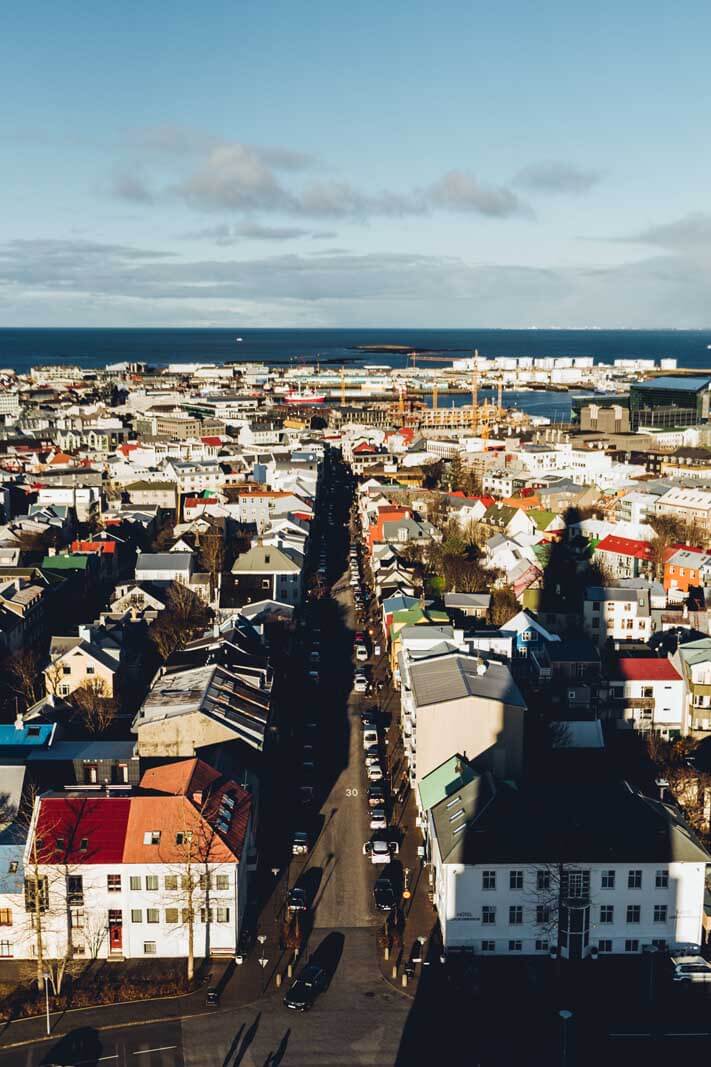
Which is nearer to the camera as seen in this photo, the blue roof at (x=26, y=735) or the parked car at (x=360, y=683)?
the blue roof at (x=26, y=735)

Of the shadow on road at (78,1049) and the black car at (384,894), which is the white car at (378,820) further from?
the shadow on road at (78,1049)

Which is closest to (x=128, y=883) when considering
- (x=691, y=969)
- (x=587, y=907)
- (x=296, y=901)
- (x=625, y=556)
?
(x=296, y=901)

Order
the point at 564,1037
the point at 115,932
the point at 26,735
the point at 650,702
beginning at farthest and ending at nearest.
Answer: the point at 650,702 → the point at 26,735 → the point at 115,932 → the point at 564,1037

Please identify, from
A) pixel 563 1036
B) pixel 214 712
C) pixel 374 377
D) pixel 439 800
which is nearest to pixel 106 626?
pixel 214 712

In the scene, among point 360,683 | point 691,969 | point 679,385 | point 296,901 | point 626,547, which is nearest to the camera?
point 691,969

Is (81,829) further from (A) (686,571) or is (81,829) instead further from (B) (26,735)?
(A) (686,571)

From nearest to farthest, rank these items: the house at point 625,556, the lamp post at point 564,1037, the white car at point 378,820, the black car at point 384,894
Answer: the lamp post at point 564,1037, the black car at point 384,894, the white car at point 378,820, the house at point 625,556

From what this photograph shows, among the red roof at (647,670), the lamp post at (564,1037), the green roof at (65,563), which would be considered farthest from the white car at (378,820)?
the green roof at (65,563)
